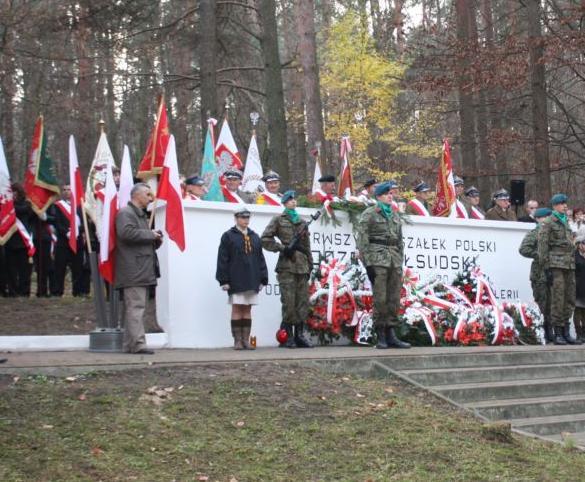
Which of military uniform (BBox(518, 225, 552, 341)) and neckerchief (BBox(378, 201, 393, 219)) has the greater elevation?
neckerchief (BBox(378, 201, 393, 219))

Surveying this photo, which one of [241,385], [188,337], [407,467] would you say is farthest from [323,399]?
[188,337]

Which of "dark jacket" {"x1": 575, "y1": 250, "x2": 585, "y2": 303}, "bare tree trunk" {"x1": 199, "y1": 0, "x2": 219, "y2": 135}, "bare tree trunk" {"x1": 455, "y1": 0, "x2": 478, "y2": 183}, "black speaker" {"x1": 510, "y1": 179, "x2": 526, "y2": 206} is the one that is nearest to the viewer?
"dark jacket" {"x1": 575, "y1": 250, "x2": 585, "y2": 303}

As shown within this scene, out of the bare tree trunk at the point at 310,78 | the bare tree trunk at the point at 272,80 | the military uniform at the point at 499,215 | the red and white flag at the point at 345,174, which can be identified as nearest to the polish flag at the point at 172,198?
the red and white flag at the point at 345,174

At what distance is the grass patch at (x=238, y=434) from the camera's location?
285 inches

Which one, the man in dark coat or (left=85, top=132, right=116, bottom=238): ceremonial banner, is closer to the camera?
the man in dark coat

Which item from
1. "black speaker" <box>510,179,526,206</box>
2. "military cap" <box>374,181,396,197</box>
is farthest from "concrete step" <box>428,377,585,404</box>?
"black speaker" <box>510,179,526,206</box>

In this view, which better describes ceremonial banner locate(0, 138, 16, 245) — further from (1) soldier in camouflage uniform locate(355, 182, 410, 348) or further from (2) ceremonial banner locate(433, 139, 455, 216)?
(2) ceremonial banner locate(433, 139, 455, 216)

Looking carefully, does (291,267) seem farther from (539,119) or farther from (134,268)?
(539,119)

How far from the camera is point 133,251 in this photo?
1079 centimetres

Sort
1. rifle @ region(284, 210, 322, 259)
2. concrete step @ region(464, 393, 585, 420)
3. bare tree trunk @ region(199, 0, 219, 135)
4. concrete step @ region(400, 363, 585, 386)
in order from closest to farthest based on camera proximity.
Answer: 1. concrete step @ region(464, 393, 585, 420)
2. concrete step @ region(400, 363, 585, 386)
3. rifle @ region(284, 210, 322, 259)
4. bare tree trunk @ region(199, 0, 219, 135)

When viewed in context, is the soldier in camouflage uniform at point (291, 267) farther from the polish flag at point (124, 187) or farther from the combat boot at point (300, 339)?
the polish flag at point (124, 187)

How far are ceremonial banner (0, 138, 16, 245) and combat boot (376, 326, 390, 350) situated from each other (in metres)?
5.01

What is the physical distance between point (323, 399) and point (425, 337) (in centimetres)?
465

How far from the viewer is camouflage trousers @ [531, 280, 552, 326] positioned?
14.8 meters
